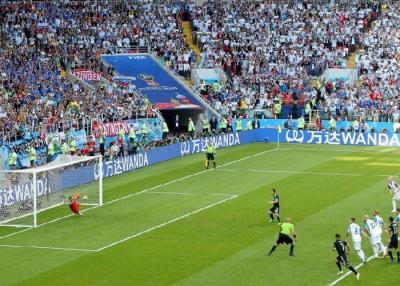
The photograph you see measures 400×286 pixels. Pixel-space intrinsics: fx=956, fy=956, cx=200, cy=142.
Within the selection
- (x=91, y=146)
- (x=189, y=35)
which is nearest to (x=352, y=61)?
(x=189, y=35)

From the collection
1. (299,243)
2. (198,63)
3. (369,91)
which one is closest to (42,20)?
(198,63)

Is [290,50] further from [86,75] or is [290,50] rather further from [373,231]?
[373,231]

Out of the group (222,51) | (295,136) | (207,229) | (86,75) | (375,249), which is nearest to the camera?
(375,249)

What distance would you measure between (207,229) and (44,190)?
8735 mm

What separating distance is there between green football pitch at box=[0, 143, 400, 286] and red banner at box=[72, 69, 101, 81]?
511 inches

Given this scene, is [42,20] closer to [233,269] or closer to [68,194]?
[68,194]

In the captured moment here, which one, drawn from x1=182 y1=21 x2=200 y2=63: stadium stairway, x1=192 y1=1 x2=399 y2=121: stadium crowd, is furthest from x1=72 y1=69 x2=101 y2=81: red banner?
x1=182 y1=21 x2=200 y2=63: stadium stairway

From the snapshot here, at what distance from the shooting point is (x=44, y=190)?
4266cm

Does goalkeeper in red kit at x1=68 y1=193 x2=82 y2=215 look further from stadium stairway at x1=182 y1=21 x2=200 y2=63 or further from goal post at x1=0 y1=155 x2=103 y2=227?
stadium stairway at x1=182 y1=21 x2=200 y2=63

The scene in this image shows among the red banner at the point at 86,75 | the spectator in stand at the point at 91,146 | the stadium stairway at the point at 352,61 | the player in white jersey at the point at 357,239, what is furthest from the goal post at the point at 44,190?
the stadium stairway at the point at 352,61

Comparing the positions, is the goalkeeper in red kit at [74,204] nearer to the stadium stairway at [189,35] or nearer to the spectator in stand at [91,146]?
the spectator in stand at [91,146]

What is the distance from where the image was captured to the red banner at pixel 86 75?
66125mm

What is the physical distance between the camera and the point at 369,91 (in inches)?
2719

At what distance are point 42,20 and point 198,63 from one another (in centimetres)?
1292
